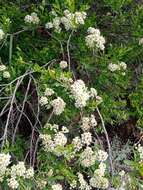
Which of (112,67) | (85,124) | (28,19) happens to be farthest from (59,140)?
(28,19)

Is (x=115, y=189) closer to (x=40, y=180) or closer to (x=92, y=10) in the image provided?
(x=40, y=180)

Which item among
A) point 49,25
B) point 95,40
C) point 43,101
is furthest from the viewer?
point 49,25

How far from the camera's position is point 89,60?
2.69m

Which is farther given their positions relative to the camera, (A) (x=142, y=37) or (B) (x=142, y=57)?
(B) (x=142, y=57)

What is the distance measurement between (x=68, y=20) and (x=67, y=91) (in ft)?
1.42

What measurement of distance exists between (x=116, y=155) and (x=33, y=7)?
105 centimetres

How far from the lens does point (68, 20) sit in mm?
2576

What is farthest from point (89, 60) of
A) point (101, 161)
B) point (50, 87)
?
point (101, 161)

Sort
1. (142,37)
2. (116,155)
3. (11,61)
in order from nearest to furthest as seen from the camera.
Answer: (11,61) < (142,37) < (116,155)

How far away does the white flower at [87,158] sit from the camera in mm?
2227

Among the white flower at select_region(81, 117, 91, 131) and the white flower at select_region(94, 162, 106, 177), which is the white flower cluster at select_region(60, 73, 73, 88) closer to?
the white flower at select_region(81, 117, 91, 131)

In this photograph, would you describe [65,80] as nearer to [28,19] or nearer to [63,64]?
[63,64]

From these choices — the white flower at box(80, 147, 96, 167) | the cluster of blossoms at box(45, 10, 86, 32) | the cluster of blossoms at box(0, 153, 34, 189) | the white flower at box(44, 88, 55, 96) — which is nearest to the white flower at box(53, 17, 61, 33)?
the cluster of blossoms at box(45, 10, 86, 32)

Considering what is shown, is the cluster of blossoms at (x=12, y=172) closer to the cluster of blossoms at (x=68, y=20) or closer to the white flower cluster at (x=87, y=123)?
the white flower cluster at (x=87, y=123)
